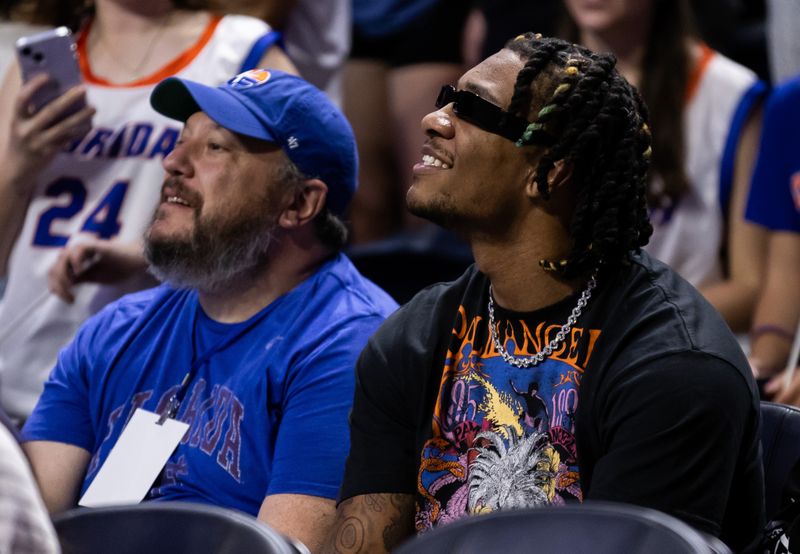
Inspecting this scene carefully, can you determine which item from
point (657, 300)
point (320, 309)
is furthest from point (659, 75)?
point (657, 300)

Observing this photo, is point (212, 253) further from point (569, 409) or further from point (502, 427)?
point (569, 409)

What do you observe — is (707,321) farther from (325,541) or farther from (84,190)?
(84,190)

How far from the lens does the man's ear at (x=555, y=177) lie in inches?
96.4

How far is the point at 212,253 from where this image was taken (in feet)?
9.76

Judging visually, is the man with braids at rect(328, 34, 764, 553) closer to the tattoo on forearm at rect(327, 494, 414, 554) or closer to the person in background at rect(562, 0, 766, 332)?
the tattoo on forearm at rect(327, 494, 414, 554)

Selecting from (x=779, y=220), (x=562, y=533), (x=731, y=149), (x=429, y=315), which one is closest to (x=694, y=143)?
(x=731, y=149)

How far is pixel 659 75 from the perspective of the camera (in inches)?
152

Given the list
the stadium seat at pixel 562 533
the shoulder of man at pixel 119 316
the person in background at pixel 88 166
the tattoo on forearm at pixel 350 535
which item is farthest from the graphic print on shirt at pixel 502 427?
the person in background at pixel 88 166

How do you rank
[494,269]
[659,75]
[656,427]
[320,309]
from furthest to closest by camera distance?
[659,75], [320,309], [494,269], [656,427]

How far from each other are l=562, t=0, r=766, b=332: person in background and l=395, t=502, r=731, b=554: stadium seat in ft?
7.22

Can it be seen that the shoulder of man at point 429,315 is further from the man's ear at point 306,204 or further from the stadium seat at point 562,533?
the stadium seat at point 562,533

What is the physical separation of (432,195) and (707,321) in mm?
571

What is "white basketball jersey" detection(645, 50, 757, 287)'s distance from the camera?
3848 millimetres

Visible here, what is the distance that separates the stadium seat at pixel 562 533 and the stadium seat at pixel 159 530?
0.21m
